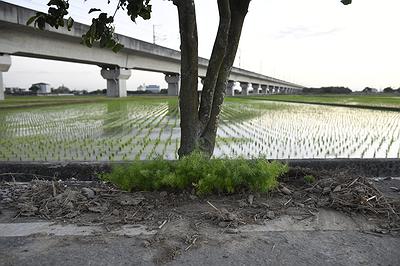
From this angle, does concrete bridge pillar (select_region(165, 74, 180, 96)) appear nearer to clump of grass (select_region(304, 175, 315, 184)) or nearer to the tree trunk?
the tree trunk

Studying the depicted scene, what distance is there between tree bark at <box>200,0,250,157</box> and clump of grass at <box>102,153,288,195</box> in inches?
31.1

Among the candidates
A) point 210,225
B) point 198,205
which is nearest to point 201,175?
point 198,205

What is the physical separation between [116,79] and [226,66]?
91.2 feet

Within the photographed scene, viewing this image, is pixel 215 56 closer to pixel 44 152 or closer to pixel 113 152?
pixel 113 152

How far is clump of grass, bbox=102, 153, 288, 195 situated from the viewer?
2.99 metres

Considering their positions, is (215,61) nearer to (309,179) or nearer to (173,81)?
(309,179)

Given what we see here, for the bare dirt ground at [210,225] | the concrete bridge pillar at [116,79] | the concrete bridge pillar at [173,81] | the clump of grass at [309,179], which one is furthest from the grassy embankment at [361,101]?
the bare dirt ground at [210,225]

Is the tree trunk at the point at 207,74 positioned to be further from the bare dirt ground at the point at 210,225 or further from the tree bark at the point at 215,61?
the bare dirt ground at the point at 210,225

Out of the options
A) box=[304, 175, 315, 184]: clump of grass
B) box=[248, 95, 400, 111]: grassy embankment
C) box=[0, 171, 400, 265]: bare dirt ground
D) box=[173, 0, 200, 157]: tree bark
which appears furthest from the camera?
box=[248, 95, 400, 111]: grassy embankment

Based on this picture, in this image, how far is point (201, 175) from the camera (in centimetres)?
303

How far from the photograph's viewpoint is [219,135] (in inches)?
343

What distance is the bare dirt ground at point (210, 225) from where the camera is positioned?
2182 mm

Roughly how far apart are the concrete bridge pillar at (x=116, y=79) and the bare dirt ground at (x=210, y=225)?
89.4 feet

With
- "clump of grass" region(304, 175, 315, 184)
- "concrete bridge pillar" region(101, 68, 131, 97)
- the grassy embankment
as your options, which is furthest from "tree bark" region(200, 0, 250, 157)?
"concrete bridge pillar" region(101, 68, 131, 97)
